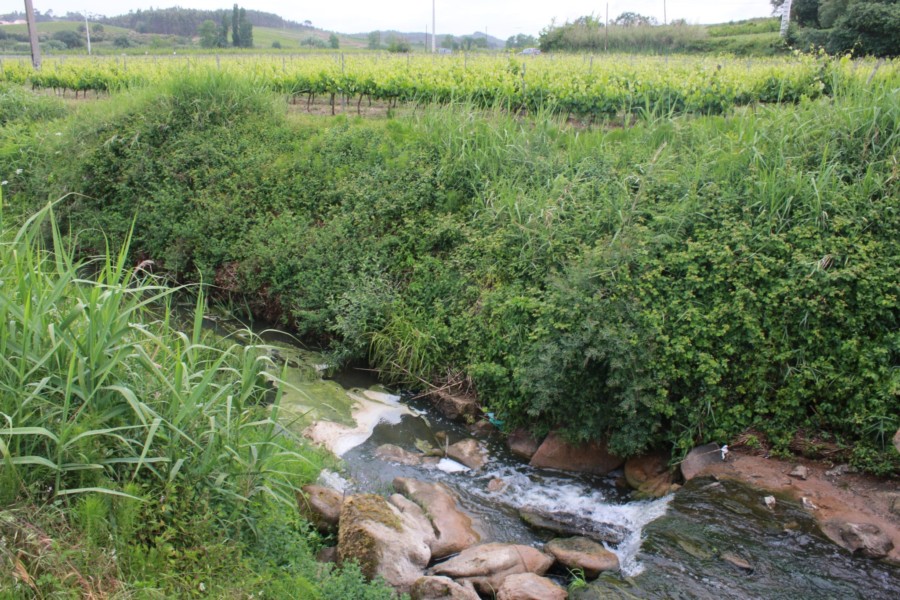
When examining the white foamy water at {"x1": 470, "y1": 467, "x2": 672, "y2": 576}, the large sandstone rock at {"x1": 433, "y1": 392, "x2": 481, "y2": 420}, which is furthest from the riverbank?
the large sandstone rock at {"x1": 433, "y1": 392, "x2": 481, "y2": 420}

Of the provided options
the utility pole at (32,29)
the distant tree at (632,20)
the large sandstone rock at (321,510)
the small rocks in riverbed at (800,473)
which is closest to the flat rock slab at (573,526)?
the small rocks in riverbed at (800,473)

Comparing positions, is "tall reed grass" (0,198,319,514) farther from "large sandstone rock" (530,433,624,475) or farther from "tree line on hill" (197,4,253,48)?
"tree line on hill" (197,4,253,48)

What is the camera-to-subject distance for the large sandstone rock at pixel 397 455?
633 centimetres

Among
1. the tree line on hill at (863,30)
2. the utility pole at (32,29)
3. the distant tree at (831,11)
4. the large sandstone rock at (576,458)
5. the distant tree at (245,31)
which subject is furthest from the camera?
the distant tree at (245,31)

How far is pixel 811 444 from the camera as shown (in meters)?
5.57

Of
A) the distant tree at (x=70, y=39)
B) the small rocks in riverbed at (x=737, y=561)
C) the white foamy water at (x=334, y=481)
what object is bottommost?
the small rocks in riverbed at (x=737, y=561)

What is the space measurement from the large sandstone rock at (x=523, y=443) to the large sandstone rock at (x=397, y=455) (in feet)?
2.87

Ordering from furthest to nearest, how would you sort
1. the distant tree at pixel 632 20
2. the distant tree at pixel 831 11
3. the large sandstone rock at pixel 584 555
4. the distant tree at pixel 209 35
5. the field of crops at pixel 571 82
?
the distant tree at pixel 209 35
the distant tree at pixel 632 20
the distant tree at pixel 831 11
the field of crops at pixel 571 82
the large sandstone rock at pixel 584 555

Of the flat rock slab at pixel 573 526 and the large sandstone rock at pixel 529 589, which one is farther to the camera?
the flat rock slab at pixel 573 526

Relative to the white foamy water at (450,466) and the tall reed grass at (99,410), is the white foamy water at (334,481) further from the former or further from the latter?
the tall reed grass at (99,410)

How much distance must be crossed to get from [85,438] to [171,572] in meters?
0.72

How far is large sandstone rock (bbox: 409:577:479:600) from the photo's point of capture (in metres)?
3.95

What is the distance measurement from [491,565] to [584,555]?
28.1 inches

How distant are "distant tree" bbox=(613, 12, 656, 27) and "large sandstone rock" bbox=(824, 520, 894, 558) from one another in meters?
33.5
